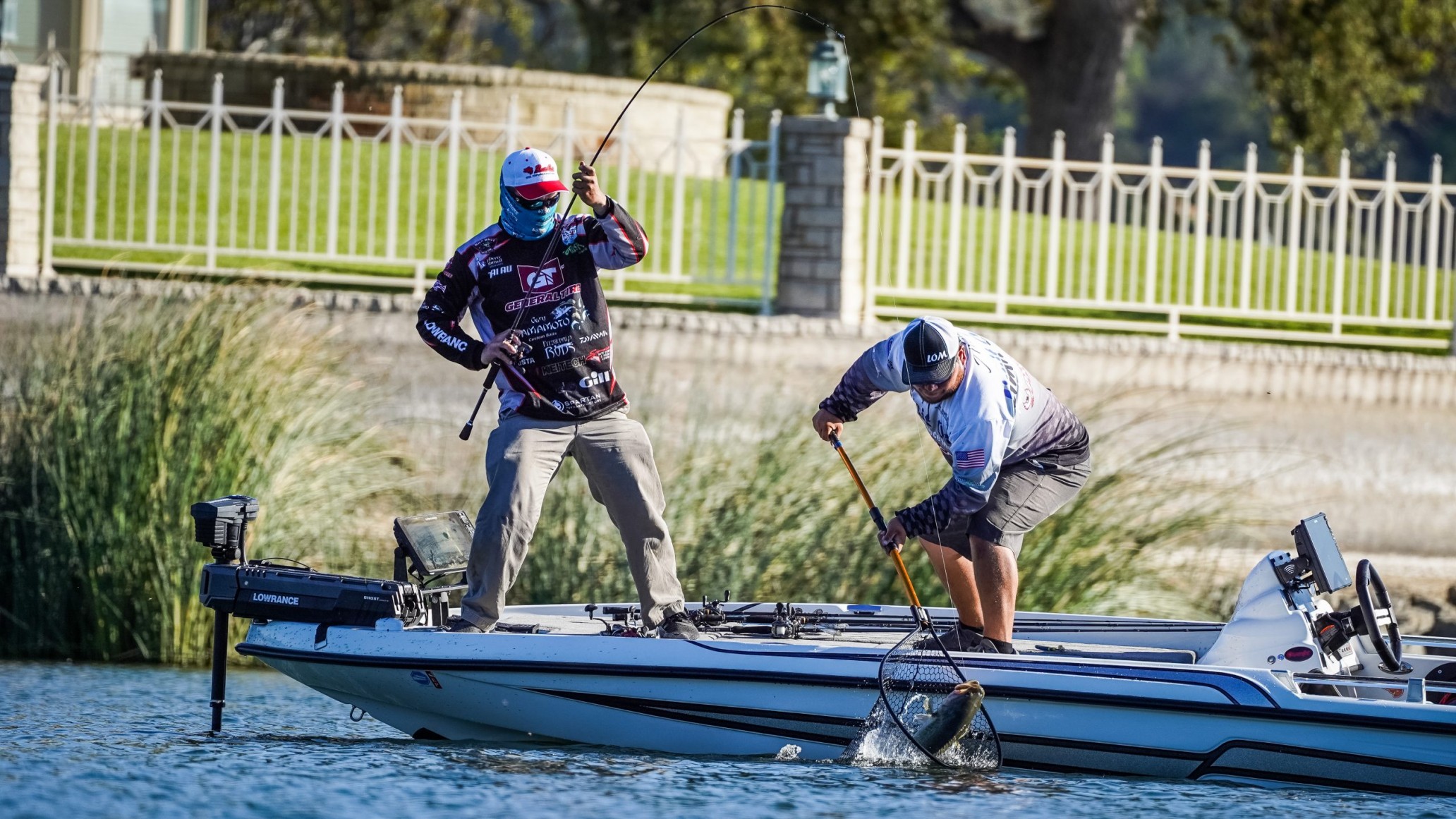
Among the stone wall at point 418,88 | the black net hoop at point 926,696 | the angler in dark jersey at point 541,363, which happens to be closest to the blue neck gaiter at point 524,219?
the angler in dark jersey at point 541,363

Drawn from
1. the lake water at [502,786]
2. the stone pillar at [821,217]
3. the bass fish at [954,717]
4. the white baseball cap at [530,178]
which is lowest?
the lake water at [502,786]

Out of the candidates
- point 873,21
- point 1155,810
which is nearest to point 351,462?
point 1155,810

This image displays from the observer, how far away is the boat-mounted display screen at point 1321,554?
6848 mm

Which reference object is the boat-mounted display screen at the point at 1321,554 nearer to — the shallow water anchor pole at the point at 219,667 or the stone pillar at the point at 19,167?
the shallow water anchor pole at the point at 219,667

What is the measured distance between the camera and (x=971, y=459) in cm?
670

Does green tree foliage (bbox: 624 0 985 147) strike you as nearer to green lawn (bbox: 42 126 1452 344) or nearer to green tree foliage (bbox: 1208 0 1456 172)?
green lawn (bbox: 42 126 1452 344)

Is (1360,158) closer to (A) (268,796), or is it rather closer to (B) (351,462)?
(B) (351,462)

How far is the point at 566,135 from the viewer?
39.0 feet

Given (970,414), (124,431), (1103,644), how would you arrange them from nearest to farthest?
(970,414)
(1103,644)
(124,431)

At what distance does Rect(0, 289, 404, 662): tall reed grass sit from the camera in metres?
9.21

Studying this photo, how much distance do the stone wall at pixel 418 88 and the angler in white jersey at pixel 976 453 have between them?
13425 mm

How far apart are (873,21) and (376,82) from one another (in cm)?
637

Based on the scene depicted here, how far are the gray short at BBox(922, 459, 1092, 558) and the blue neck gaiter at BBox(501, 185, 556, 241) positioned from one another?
6.06 ft

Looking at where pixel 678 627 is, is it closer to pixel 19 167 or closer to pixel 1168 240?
pixel 19 167
